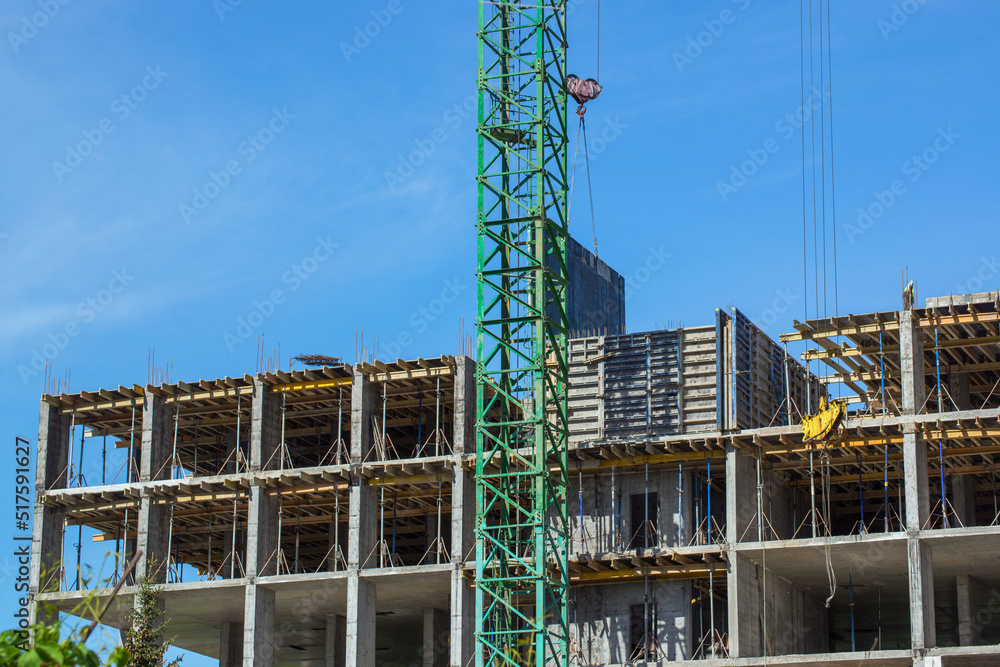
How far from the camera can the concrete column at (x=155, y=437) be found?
5706 centimetres

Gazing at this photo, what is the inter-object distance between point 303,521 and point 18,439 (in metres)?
12.2

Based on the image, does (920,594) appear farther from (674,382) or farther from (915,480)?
(674,382)

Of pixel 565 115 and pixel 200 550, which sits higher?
pixel 565 115

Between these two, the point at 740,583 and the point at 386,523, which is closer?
the point at 740,583

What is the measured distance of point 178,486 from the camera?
56.2 meters

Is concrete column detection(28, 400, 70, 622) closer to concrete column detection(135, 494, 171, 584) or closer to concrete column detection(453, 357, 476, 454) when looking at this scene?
concrete column detection(135, 494, 171, 584)

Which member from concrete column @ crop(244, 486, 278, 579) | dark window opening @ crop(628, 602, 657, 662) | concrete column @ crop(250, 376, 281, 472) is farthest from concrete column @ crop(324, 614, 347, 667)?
dark window opening @ crop(628, 602, 657, 662)

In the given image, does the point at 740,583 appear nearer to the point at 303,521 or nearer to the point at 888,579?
the point at 888,579

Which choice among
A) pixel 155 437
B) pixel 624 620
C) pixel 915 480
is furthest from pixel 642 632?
pixel 155 437

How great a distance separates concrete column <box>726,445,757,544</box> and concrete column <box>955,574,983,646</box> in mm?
7316

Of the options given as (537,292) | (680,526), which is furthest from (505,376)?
(680,526)

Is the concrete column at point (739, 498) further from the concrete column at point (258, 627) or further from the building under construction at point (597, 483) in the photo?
the concrete column at point (258, 627)

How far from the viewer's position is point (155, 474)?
5716 centimetres

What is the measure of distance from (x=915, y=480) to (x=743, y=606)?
697 centimetres
